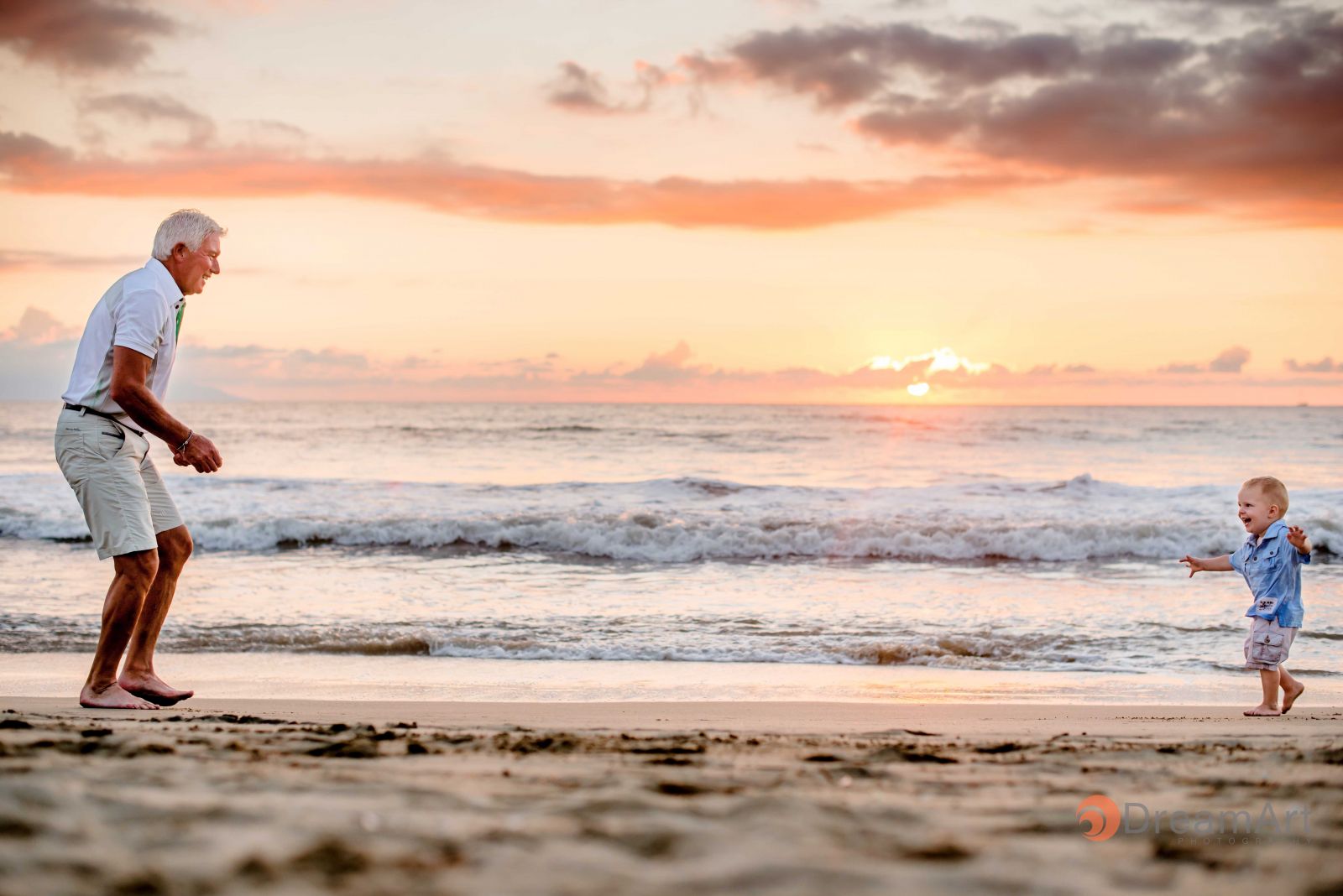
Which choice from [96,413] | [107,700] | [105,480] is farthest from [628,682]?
[96,413]

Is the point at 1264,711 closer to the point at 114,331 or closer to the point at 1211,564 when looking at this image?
the point at 1211,564

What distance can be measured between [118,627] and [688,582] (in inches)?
268

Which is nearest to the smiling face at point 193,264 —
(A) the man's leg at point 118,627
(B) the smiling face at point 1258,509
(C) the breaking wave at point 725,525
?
(A) the man's leg at point 118,627

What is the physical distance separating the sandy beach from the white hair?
2.11 metres

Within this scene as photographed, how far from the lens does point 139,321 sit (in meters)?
4.14

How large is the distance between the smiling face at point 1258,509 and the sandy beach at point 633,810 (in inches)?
62.3

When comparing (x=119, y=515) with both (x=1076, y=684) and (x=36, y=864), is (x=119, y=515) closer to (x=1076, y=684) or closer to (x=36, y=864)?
(x=36, y=864)

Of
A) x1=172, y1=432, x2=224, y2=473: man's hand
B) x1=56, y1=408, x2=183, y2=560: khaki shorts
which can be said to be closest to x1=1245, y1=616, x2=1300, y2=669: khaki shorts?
x1=172, y1=432, x2=224, y2=473: man's hand

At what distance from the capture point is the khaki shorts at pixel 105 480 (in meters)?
4.15

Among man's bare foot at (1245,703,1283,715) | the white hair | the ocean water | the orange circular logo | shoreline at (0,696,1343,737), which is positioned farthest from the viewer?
the ocean water

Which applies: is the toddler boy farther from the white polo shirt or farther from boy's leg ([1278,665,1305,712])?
the white polo shirt

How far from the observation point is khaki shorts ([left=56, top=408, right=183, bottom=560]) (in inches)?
163

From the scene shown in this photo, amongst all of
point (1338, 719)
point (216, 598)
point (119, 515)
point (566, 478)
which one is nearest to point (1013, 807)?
point (1338, 719)

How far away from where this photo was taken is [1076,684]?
6.04m
